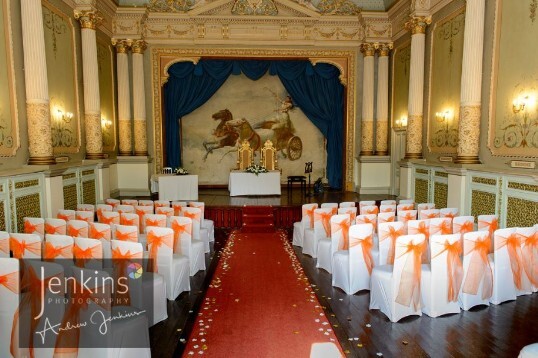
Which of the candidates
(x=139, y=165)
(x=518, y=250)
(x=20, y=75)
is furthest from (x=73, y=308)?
(x=139, y=165)

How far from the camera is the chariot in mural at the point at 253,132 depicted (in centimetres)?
1528

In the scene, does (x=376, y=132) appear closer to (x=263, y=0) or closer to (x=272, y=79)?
(x=272, y=79)

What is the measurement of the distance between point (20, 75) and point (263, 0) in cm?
794

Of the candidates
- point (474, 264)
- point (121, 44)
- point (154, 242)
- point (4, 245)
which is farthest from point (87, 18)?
point (474, 264)

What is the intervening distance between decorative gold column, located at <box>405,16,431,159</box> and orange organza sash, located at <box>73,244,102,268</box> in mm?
8990

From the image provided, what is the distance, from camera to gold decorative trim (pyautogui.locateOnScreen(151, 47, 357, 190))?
1313cm

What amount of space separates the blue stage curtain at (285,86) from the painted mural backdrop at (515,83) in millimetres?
6819

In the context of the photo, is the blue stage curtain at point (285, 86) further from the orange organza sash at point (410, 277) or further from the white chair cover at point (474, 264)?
the orange organza sash at point (410, 277)

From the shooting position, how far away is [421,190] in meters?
10.4

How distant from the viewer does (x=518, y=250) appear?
4902mm

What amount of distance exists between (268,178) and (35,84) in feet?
22.0

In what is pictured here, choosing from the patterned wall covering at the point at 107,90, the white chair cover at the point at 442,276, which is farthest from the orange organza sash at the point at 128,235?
the patterned wall covering at the point at 107,90

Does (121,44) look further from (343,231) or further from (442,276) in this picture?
(442,276)

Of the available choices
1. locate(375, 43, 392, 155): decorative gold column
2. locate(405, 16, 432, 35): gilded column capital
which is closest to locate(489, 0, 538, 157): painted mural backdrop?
locate(405, 16, 432, 35): gilded column capital
